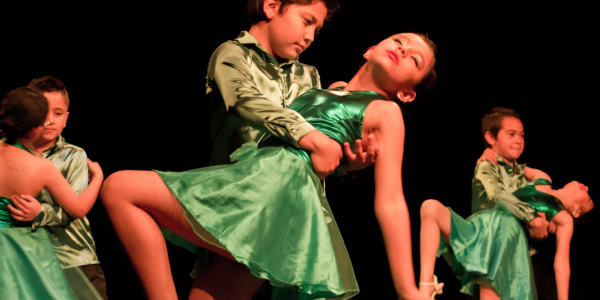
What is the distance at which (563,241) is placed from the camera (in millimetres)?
3320

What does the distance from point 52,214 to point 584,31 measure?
3288 mm

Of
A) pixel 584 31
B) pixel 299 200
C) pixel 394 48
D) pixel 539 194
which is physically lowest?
pixel 539 194

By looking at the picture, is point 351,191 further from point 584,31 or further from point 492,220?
point 584,31

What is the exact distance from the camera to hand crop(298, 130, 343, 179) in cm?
138

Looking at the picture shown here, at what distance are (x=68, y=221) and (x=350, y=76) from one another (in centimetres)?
174

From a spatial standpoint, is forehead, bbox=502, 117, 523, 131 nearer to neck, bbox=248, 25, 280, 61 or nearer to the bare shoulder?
the bare shoulder

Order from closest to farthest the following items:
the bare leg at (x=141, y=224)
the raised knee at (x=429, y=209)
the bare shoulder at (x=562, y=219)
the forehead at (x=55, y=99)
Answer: the bare leg at (x=141, y=224) < the forehead at (x=55, y=99) < the raised knee at (x=429, y=209) < the bare shoulder at (x=562, y=219)

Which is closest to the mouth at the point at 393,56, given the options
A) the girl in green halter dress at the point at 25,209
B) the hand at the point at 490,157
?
the girl in green halter dress at the point at 25,209

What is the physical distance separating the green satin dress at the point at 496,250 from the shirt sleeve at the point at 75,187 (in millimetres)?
1733

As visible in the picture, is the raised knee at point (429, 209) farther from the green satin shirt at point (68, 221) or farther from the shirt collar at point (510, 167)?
the green satin shirt at point (68, 221)

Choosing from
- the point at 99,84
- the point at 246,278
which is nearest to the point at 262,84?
the point at 246,278

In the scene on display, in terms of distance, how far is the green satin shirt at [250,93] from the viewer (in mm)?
1392

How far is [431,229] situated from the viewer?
2959 mm

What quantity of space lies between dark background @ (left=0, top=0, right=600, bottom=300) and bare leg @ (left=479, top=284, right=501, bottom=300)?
33.1 inches
